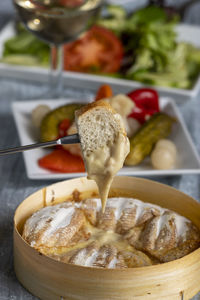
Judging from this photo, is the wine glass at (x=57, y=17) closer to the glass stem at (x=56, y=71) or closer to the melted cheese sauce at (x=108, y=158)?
the glass stem at (x=56, y=71)

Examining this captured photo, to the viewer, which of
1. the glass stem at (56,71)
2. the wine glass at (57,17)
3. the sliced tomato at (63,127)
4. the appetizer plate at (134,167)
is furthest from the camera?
the glass stem at (56,71)

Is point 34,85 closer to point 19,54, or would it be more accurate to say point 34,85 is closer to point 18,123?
point 19,54

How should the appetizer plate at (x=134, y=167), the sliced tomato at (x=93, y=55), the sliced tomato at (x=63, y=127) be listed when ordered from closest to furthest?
the appetizer plate at (x=134, y=167)
the sliced tomato at (x=63, y=127)
the sliced tomato at (x=93, y=55)

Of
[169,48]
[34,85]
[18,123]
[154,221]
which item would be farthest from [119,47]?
Result: [154,221]

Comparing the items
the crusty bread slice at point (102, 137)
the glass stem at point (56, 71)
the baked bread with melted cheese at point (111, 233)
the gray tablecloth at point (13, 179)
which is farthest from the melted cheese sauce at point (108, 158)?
the glass stem at point (56, 71)

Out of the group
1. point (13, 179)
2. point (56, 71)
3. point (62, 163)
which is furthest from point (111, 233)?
point (56, 71)

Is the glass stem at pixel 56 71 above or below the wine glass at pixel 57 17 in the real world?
below

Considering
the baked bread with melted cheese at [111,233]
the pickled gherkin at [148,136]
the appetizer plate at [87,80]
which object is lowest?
the appetizer plate at [87,80]

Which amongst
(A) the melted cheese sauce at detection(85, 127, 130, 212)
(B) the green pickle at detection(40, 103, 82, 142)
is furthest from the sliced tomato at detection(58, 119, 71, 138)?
(A) the melted cheese sauce at detection(85, 127, 130, 212)
